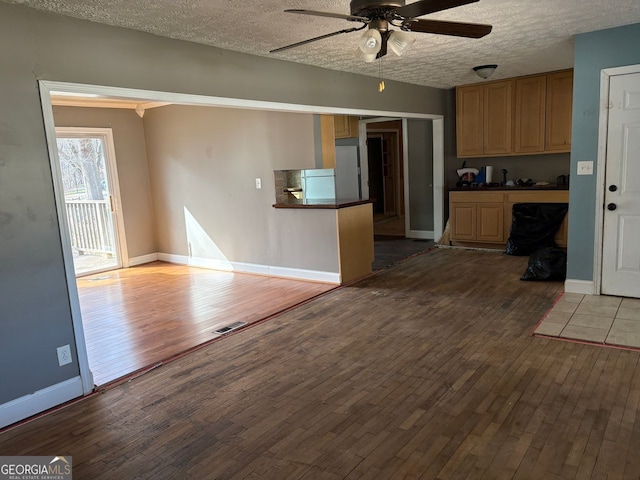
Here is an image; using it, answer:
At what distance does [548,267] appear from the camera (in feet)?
15.8

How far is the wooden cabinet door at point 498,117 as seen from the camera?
244 inches

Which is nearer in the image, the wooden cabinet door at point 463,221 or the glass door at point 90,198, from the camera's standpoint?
the glass door at point 90,198

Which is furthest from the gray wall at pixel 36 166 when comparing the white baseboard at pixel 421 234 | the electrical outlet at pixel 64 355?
the white baseboard at pixel 421 234

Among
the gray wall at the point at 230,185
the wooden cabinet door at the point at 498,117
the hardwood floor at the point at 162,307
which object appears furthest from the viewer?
the wooden cabinet door at the point at 498,117

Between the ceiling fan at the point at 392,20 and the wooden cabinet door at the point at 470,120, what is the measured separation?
414 centimetres

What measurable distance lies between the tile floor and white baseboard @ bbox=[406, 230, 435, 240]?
3439mm

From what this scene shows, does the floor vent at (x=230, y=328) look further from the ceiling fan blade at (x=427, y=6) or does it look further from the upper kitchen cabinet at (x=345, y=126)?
the upper kitchen cabinet at (x=345, y=126)

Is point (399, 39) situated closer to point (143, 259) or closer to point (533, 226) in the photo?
point (533, 226)

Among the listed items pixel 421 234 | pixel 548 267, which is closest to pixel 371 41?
pixel 548 267

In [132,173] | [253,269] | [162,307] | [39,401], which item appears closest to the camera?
[39,401]

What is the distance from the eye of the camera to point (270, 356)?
3363 millimetres

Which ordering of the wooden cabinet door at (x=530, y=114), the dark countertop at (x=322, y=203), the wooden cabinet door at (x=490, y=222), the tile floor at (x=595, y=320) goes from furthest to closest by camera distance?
1. the wooden cabinet door at (x=490, y=222)
2. the wooden cabinet door at (x=530, y=114)
3. the dark countertop at (x=322, y=203)
4. the tile floor at (x=595, y=320)

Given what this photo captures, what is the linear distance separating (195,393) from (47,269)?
45.8 inches

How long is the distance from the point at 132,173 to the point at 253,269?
8.31 ft
